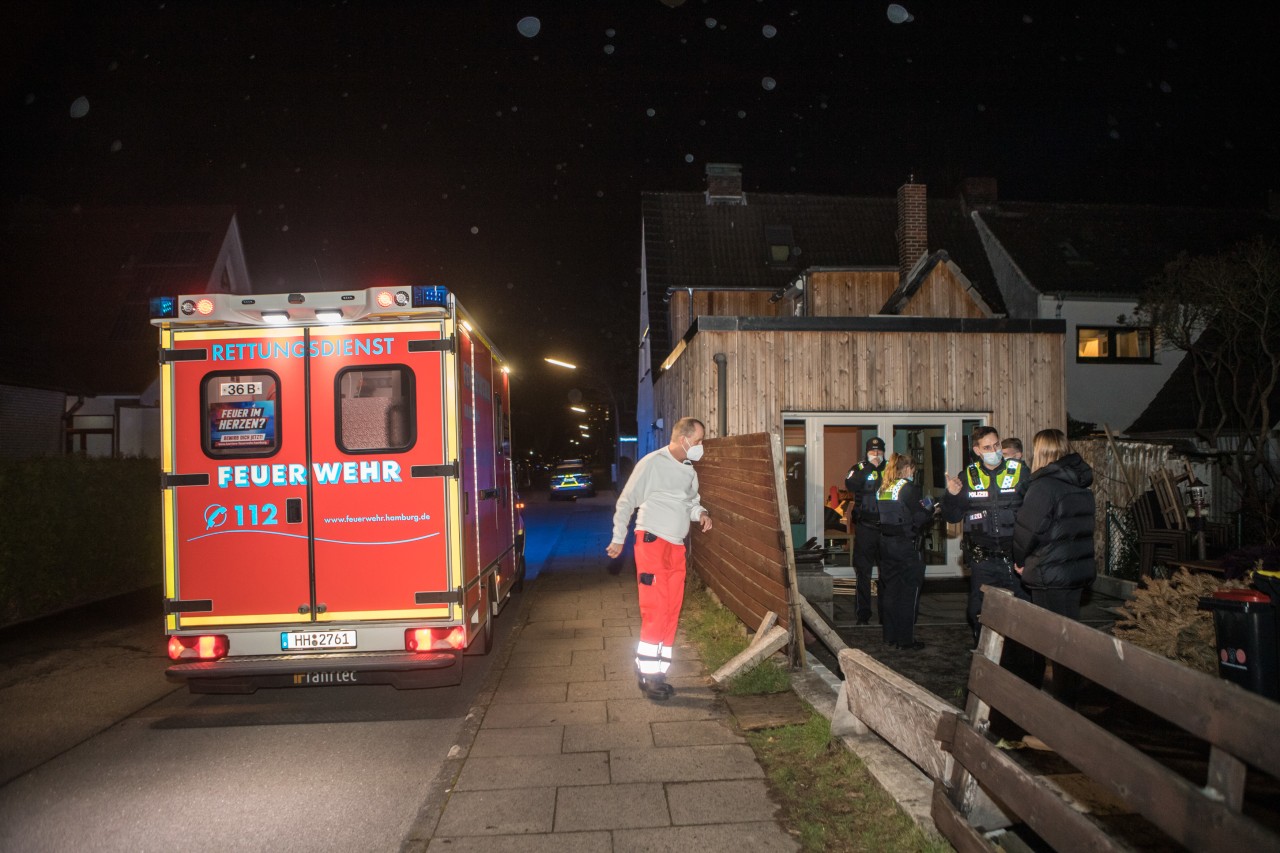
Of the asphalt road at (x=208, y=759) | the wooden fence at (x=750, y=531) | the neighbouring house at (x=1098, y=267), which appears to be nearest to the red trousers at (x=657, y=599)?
the wooden fence at (x=750, y=531)

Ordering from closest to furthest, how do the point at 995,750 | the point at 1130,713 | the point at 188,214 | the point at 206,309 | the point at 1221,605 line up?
→ 1. the point at 995,750
2. the point at 1221,605
3. the point at 1130,713
4. the point at 206,309
5. the point at 188,214

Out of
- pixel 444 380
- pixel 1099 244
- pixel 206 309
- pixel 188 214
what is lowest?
pixel 444 380

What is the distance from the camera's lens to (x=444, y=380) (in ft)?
19.0

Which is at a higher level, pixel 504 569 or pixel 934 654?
pixel 504 569

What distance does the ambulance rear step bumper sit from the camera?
18.2ft

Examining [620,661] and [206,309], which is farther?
[620,661]

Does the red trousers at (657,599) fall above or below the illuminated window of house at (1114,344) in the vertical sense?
below

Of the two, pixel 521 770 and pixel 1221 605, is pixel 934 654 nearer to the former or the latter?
pixel 1221 605

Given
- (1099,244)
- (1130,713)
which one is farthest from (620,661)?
(1099,244)

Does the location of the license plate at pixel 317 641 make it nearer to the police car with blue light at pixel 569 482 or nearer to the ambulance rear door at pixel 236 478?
the ambulance rear door at pixel 236 478

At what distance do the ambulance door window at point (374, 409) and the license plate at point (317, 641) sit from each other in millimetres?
1306

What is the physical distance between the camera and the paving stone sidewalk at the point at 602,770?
383 cm

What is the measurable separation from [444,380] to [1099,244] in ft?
87.4

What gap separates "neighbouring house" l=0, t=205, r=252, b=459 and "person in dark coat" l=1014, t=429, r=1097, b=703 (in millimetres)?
20362
